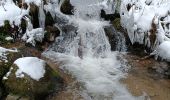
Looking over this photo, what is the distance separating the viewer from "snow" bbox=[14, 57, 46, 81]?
6328 millimetres

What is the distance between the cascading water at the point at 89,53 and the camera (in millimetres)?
6914

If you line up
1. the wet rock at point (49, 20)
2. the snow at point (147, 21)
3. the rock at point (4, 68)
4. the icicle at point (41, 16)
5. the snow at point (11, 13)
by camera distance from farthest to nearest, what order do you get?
Answer: the wet rock at point (49, 20) < the icicle at point (41, 16) < the snow at point (11, 13) < the snow at point (147, 21) < the rock at point (4, 68)

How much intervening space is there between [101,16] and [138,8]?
108 cm

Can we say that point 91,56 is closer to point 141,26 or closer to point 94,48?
point 94,48

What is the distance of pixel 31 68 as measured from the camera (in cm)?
643

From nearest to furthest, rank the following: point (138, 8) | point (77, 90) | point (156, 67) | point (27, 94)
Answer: point (27, 94) < point (77, 90) < point (156, 67) < point (138, 8)

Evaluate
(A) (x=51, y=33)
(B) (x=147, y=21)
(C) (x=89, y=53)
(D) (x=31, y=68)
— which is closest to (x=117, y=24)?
(B) (x=147, y=21)

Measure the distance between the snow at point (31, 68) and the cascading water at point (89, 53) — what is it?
0.93 metres

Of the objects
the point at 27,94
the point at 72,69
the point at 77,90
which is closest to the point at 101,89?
the point at 77,90

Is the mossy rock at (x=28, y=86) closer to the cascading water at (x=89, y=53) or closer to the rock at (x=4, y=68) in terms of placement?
the rock at (x=4, y=68)

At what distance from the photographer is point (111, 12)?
31.8ft

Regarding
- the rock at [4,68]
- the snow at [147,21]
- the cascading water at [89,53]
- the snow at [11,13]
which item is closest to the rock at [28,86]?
the rock at [4,68]

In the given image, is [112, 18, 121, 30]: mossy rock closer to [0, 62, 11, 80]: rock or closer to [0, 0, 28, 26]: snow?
[0, 0, 28, 26]: snow

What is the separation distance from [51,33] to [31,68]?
248 cm
